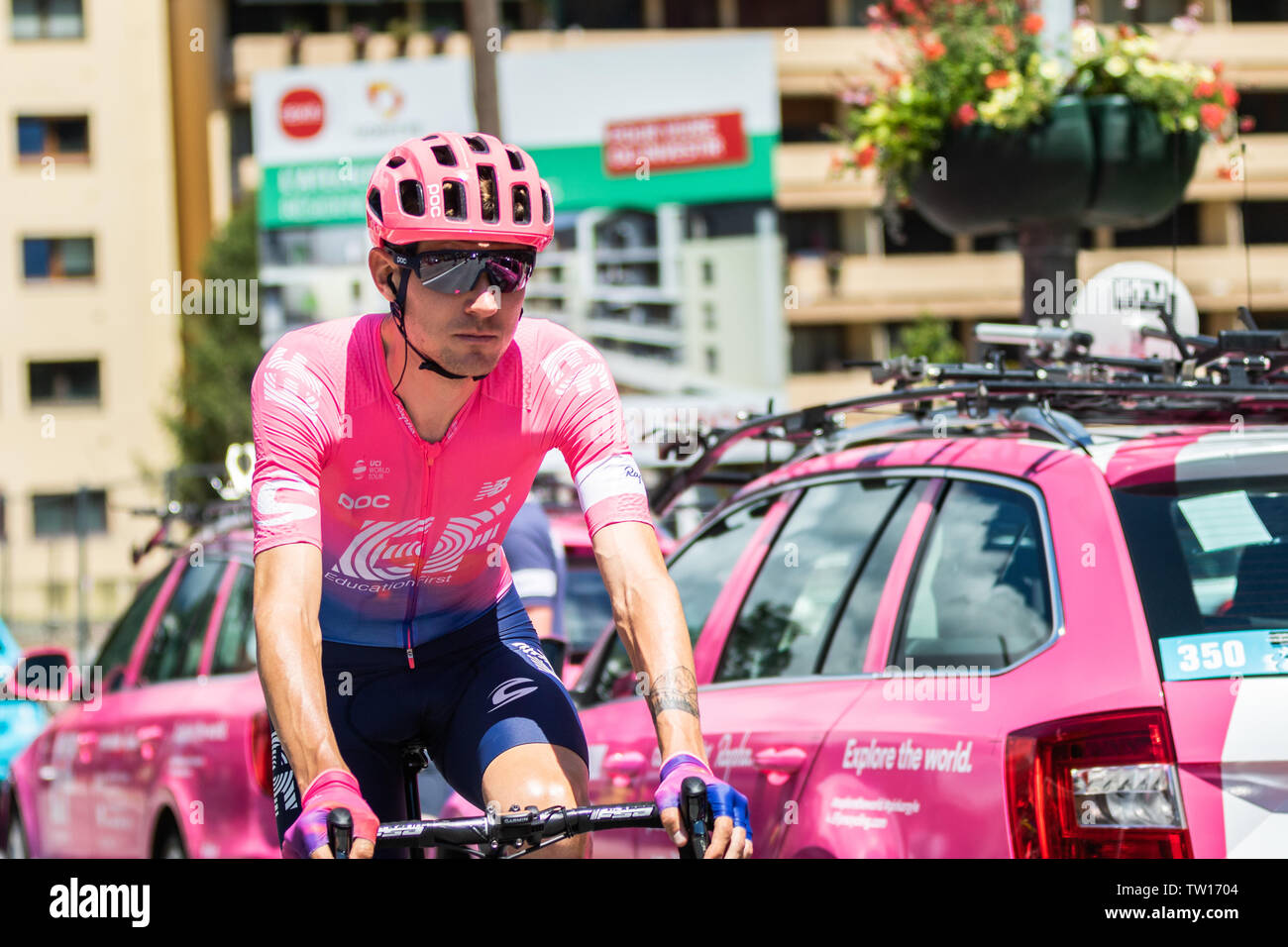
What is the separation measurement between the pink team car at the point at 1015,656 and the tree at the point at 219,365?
41918 millimetres

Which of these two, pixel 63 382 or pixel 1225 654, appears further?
pixel 63 382

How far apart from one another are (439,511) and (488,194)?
26.3 inches

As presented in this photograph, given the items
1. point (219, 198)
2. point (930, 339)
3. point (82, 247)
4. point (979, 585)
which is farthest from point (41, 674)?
point (219, 198)

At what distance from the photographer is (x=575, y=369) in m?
3.64

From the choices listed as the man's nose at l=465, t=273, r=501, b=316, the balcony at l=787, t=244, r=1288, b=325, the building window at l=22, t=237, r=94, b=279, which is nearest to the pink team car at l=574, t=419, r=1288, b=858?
the man's nose at l=465, t=273, r=501, b=316

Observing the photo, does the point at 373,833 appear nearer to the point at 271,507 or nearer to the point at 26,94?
the point at 271,507

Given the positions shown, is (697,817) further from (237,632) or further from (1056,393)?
(237,632)

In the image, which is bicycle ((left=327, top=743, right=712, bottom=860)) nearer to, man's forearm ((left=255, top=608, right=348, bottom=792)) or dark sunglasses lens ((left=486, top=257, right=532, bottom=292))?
man's forearm ((left=255, top=608, right=348, bottom=792))

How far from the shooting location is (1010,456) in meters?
4.13

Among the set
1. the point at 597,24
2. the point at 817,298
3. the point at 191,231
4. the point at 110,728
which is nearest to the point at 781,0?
the point at 597,24

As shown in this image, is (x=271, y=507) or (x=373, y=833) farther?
(x=271, y=507)

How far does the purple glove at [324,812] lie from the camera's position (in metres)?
2.66

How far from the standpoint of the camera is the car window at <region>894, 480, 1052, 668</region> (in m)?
3.93
